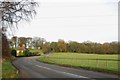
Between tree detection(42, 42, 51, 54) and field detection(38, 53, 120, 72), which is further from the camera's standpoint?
tree detection(42, 42, 51, 54)

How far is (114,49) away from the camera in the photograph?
119250 mm

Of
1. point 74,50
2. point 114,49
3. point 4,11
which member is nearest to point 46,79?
point 4,11

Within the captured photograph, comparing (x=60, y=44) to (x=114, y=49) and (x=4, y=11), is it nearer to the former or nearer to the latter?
(x=114, y=49)

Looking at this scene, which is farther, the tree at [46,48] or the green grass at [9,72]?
the tree at [46,48]

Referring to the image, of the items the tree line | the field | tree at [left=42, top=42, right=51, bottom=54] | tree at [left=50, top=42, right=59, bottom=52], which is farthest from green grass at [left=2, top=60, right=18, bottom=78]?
tree at [left=42, top=42, right=51, bottom=54]

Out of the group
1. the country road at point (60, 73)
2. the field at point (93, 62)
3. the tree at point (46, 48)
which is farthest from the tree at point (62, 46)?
the country road at point (60, 73)

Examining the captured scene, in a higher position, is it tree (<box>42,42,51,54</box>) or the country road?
tree (<box>42,42,51,54</box>)

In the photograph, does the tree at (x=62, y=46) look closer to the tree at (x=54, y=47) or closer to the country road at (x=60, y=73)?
the tree at (x=54, y=47)

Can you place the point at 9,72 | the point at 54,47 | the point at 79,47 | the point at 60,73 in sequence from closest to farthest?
the point at 9,72 → the point at 60,73 → the point at 79,47 → the point at 54,47

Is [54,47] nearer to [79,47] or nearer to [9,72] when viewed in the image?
[79,47]

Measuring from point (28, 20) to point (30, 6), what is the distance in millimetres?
957

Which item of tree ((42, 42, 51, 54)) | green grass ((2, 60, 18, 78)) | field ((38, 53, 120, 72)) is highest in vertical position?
tree ((42, 42, 51, 54))

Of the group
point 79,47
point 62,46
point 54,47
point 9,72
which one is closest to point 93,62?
point 9,72

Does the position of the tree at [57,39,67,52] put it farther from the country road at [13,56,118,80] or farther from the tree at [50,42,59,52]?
the country road at [13,56,118,80]
